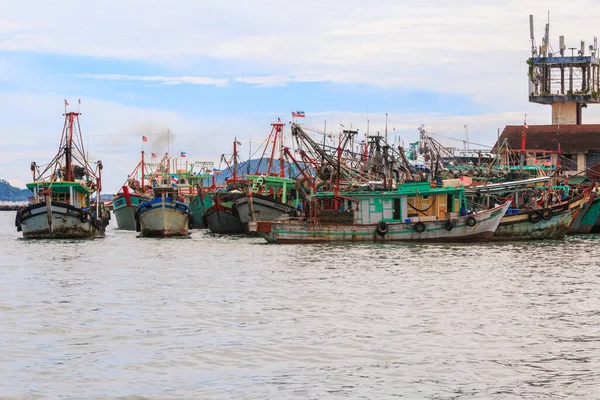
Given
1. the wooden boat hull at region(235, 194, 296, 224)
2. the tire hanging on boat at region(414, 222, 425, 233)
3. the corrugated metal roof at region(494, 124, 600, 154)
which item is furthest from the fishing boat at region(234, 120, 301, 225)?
the corrugated metal roof at region(494, 124, 600, 154)

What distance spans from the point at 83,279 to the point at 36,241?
856 inches

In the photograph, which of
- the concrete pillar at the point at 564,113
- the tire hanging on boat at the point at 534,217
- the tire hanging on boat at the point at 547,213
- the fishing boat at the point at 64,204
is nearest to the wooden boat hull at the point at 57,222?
the fishing boat at the point at 64,204

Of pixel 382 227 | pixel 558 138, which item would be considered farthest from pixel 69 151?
pixel 558 138

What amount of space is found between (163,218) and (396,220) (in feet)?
48.9

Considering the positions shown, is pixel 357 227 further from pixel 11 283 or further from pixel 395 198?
pixel 11 283

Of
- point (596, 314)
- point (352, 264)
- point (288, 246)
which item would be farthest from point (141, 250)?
point (596, 314)

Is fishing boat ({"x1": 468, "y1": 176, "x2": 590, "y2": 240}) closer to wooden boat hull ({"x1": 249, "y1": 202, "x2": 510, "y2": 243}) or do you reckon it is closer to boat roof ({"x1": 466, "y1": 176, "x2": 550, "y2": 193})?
boat roof ({"x1": 466, "y1": 176, "x2": 550, "y2": 193})

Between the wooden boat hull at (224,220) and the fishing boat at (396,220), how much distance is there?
49.6 ft

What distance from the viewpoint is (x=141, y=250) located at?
45656 mm

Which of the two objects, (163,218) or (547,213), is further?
(163,218)

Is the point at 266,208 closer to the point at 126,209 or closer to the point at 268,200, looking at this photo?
the point at 268,200

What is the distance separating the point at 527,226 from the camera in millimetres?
47938

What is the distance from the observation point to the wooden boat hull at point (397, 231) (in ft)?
150

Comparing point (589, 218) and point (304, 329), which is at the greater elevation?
point (589, 218)
